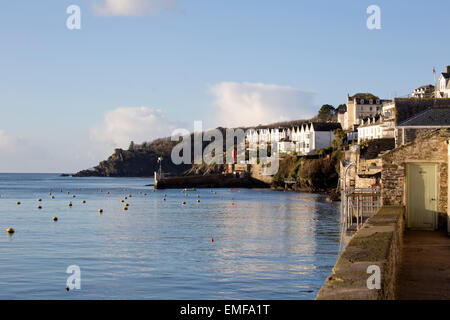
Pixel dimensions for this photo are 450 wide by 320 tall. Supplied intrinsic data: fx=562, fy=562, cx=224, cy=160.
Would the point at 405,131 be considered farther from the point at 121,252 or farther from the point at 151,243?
the point at 121,252

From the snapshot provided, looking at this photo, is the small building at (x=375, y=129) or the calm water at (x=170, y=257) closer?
the calm water at (x=170, y=257)

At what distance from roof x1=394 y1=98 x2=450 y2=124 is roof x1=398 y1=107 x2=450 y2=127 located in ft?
0.89

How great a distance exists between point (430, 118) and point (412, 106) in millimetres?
2176

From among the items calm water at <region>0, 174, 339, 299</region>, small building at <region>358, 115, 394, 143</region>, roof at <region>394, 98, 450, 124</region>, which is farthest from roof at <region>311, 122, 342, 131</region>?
roof at <region>394, 98, 450, 124</region>

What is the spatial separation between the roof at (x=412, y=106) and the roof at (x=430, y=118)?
271 mm

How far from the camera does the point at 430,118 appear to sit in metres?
40.5

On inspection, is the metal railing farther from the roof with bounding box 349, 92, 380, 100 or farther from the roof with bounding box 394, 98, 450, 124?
the roof with bounding box 349, 92, 380, 100

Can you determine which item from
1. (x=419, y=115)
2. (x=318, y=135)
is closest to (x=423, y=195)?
(x=419, y=115)

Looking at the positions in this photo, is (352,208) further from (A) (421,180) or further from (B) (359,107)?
(B) (359,107)

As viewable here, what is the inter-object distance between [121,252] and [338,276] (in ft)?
76.5

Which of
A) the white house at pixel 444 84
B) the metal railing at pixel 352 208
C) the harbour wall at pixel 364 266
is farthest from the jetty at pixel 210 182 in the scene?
Answer: the harbour wall at pixel 364 266

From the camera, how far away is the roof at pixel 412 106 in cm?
4059

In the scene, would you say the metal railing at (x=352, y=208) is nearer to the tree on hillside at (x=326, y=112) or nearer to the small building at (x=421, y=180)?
the small building at (x=421, y=180)

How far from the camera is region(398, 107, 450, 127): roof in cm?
3988
